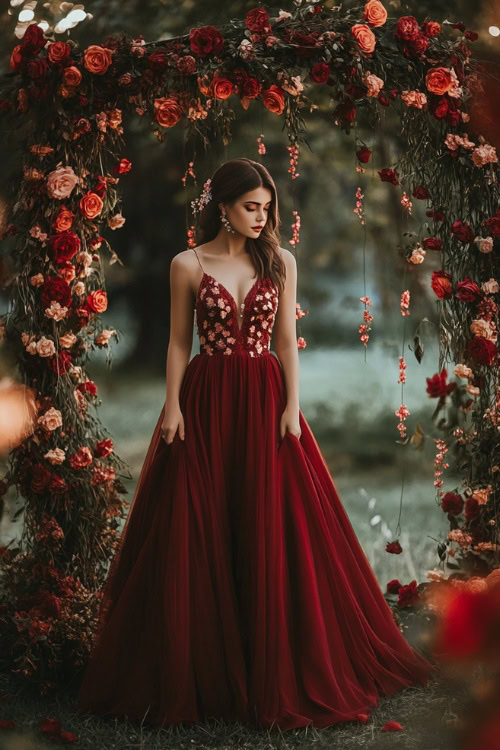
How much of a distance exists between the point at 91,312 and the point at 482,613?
311 centimetres

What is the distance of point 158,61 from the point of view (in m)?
3.13

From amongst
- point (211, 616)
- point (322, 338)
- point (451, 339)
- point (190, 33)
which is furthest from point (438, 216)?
point (322, 338)

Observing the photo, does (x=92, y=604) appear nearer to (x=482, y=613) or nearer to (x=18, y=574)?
(x=18, y=574)

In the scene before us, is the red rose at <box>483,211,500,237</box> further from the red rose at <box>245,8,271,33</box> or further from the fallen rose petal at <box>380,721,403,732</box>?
the fallen rose petal at <box>380,721,403,732</box>

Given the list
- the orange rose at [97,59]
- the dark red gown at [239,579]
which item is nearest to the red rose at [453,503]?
the dark red gown at [239,579]

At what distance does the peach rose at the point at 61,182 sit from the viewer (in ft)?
10.6

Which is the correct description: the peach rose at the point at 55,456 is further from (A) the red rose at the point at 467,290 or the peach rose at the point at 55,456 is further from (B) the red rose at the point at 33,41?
(A) the red rose at the point at 467,290

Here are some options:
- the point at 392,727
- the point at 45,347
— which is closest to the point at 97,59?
the point at 45,347

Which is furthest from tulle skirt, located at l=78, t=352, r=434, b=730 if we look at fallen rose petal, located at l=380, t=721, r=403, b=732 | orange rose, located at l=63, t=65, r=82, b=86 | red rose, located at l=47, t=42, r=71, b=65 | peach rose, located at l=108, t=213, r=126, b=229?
red rose, located at l=47, t=42, r=71, b=65

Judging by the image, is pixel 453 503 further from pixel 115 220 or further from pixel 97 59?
pixel 97 59

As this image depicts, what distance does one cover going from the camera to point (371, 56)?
10.4ft

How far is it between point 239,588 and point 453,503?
96 cm

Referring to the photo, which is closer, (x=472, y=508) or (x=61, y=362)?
(x=472, y=508)

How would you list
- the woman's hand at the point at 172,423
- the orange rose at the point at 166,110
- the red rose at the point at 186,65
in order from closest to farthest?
the woman's hand at the point at 172,423
the red rose at the point at 186,65
the orange rose at the point at 166,110
